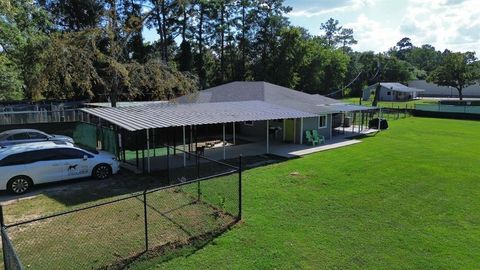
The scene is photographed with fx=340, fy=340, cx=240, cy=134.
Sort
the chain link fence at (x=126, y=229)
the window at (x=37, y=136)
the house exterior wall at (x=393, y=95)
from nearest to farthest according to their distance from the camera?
the chain link fence at (x=126, y=229), the window at (x=37, y=136), the house exterior wall at (x=393, y=95)

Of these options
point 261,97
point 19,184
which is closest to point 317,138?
point 261,97

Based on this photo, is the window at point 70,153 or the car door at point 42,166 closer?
the car door at point 42,166

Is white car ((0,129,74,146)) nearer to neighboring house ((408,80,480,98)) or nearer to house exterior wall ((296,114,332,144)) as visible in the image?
house exterior wall ((296,114,332,144))

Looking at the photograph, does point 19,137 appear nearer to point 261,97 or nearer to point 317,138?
point 261,97

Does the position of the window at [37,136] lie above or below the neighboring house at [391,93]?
below

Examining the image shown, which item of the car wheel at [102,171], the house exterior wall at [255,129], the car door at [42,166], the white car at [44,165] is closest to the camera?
the white car at [44,165]

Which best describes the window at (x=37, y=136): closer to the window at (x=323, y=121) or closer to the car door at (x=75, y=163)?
the car door at (x=75, y=163)

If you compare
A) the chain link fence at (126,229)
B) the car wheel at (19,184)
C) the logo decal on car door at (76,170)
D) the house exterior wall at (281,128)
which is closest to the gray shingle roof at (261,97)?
the house exterior wall at (281,128)
